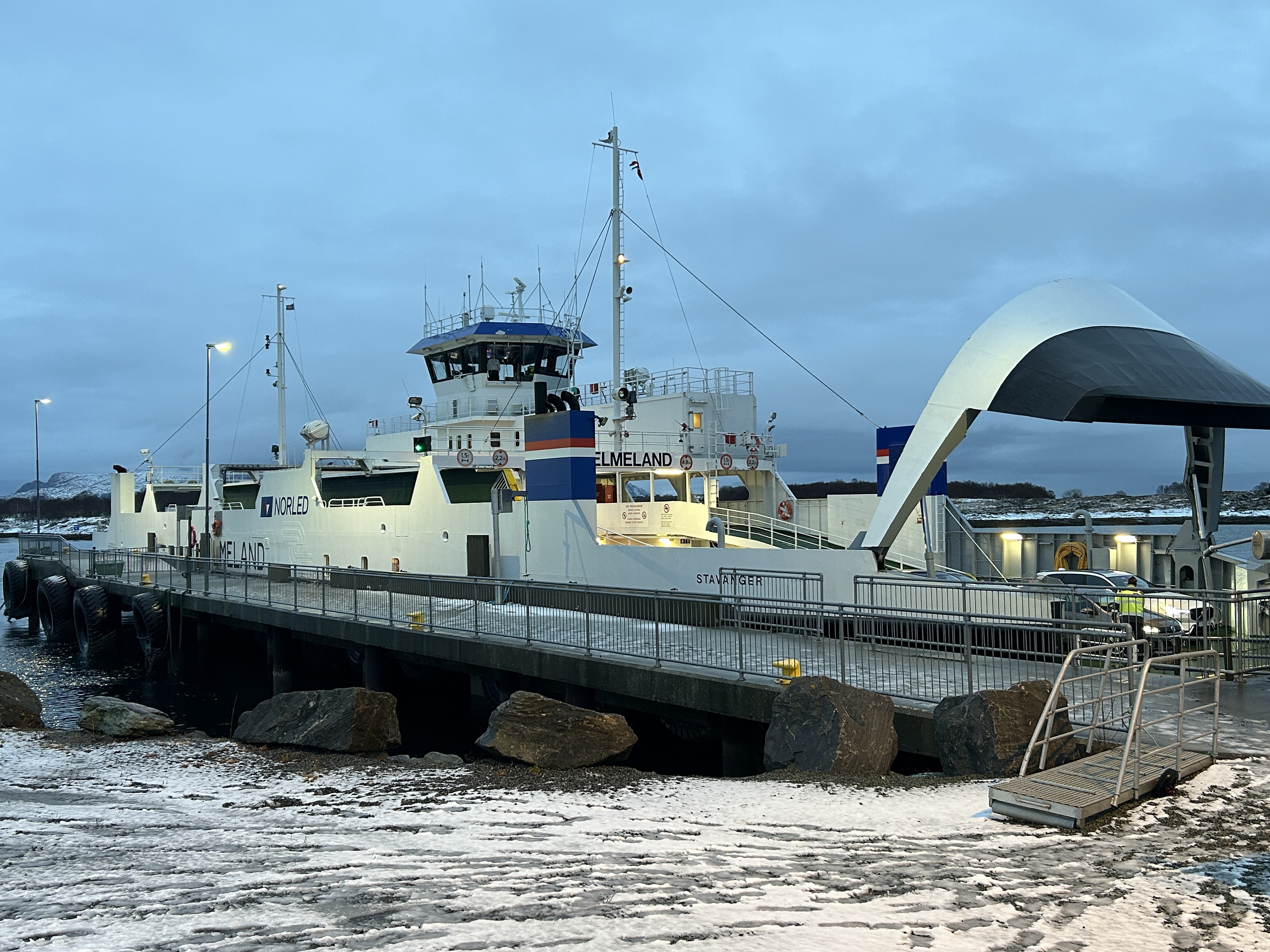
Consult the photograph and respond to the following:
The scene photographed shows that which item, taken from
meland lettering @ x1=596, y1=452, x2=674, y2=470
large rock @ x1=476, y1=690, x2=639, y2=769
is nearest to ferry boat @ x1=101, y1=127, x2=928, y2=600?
meland lettering @ x1=596, y1=452, x2=674, y2=470

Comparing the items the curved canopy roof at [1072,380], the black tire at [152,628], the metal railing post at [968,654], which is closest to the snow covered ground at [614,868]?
the metal railing post at [968,654]

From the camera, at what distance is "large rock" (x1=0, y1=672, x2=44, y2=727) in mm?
12039

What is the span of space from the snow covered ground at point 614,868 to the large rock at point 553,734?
1.22 m

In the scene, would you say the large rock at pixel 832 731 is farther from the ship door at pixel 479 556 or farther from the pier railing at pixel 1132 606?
the ship door at pixel 479 556

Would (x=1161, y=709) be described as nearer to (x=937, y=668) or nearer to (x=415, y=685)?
(x=937, y=668)

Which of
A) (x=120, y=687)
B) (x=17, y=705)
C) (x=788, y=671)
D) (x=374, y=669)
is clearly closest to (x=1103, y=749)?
(x=788, y=671)

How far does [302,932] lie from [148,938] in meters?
0.75

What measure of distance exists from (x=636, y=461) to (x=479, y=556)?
464 centimetres

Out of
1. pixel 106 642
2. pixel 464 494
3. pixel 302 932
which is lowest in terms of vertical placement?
pixel 106 642

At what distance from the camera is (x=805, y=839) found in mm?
6926

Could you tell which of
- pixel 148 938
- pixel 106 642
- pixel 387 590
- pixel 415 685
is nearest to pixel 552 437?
pixel 387 590

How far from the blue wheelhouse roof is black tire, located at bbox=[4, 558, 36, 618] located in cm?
2185

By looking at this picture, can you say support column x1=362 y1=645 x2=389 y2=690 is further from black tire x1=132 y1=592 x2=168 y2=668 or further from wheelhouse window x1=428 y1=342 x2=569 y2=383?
wheelhouse window x1=428 y1=342 x2=569 y2=383

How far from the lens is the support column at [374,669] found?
19344 millimetres
